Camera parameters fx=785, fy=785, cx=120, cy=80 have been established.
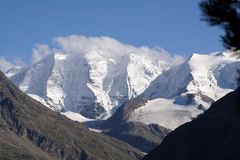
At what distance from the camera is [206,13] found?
86.6ft

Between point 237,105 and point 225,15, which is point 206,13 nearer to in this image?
point 225,15

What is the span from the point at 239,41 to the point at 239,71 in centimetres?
108

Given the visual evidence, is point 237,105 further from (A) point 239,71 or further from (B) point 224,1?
(B) point 224,1

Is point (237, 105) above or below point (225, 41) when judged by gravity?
below

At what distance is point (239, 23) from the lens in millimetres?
26500

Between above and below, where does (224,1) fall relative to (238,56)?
→ above

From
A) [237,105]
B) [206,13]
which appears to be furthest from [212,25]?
[237,105]

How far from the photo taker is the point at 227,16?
26641mm

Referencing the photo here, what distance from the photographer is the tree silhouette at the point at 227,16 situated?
26344mm

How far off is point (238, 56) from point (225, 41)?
68 cm

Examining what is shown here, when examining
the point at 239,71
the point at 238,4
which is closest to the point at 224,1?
the point at 238,4

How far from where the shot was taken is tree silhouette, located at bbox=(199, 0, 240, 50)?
26.3 meters

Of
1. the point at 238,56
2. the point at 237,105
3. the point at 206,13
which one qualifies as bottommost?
the point at 237,105

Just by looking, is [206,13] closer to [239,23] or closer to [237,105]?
[239,23]
